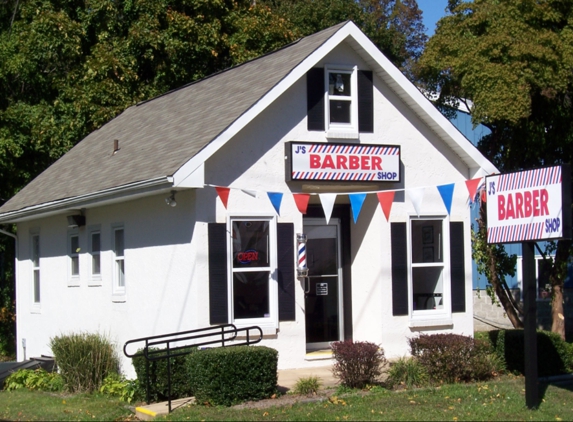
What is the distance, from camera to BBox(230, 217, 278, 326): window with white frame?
539 inches

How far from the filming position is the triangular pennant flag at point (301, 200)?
13.8m

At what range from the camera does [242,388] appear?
36.8ft

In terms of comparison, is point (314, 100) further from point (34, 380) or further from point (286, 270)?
point (34, 380)

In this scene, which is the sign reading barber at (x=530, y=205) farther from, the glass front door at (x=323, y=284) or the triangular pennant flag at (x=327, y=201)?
the glass front door at (x=323, y=284)

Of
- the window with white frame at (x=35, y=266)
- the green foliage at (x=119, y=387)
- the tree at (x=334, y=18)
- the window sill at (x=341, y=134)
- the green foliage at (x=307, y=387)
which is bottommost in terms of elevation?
the green foliage at (x=119, y=387)

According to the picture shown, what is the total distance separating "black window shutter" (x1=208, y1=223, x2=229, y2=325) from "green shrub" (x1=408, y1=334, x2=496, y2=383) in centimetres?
298

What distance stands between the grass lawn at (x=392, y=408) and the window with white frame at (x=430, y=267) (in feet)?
7.72

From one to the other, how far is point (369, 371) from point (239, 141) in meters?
4.25

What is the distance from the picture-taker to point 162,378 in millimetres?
12219

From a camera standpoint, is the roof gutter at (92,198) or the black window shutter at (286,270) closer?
the roof gutter at (92,198)

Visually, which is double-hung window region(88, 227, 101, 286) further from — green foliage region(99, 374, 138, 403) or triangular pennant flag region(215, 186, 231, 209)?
triangular pennant flag region(215, 186, 231, 209)

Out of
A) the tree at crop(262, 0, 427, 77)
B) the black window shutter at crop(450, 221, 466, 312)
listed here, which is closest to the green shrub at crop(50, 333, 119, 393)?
the black window shutter at crop(450, 221, 466, 312)

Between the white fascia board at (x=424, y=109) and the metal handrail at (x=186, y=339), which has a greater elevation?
the white fascia board at (x=424, y=109)

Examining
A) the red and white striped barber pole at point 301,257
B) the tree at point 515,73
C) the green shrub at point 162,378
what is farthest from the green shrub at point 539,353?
the green shrub at point 162,378
